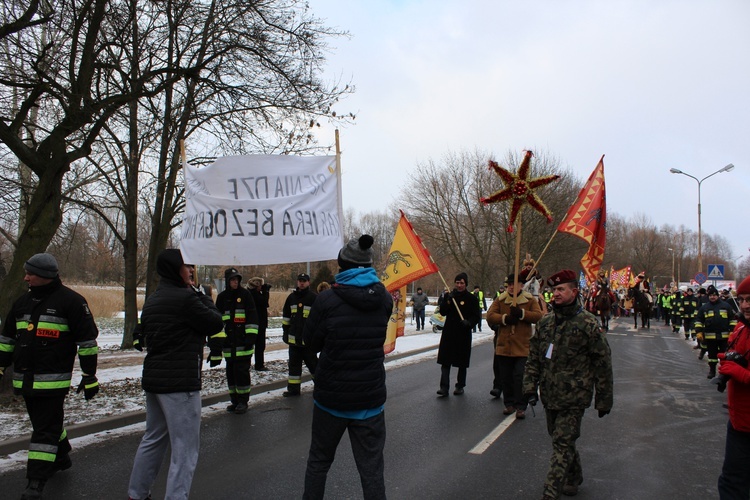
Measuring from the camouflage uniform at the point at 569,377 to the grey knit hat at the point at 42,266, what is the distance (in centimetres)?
393

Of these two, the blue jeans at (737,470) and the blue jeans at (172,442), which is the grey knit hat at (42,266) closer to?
the blue jeans at (172,442)

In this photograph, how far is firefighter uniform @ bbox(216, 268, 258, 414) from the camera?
7.68 meters

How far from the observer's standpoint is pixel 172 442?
384 centimetres

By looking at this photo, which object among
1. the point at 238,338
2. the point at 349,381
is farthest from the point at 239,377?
the point at 349,381

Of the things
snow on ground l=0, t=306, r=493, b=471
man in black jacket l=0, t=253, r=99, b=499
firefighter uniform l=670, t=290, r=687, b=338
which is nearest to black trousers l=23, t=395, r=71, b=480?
man in black jacket l=0, t=253, r=99, b=499

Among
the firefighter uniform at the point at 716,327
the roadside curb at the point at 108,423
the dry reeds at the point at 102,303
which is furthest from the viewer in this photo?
the dry reeds at the point at 102,303

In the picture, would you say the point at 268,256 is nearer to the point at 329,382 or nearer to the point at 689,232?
the point at 329,382

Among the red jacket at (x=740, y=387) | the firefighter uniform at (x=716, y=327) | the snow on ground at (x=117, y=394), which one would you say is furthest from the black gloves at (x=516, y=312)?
the firefighter uniform at (x=716, y=327)

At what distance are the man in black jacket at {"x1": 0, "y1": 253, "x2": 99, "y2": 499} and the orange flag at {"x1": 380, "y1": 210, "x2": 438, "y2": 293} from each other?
511cm

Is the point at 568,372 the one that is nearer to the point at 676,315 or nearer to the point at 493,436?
the point at 493,436

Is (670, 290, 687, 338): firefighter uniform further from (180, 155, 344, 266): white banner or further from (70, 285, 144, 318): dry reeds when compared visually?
(70, 285, 144, 318): dry reeds

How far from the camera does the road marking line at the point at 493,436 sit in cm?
602

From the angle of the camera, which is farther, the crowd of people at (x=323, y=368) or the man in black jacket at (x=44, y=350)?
the man in black jacket at (x=44, y=350)

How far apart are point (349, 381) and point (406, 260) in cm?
559
